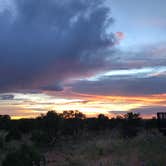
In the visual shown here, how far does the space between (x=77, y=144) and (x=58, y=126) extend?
30.5ft

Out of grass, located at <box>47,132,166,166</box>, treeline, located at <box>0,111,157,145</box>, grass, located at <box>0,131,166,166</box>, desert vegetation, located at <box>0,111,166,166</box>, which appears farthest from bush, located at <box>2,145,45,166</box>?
treeline, located at <box>0,111,157,145</box>

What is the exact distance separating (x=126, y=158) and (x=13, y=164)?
703 centimetres

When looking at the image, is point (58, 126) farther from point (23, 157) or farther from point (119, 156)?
point (23, 157)

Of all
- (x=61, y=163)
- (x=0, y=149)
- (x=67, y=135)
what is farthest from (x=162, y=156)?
(x=67, y=135)

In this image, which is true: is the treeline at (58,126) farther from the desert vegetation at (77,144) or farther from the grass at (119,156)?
the grass at (119,156)

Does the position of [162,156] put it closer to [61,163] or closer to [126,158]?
[126,158]

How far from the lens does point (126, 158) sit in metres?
22.2

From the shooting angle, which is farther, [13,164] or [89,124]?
[89,124]

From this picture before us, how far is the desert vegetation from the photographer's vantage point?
65.3ft

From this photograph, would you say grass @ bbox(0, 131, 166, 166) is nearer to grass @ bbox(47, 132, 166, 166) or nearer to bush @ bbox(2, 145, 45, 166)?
grass @ bbox(47, 132, 166, 166)

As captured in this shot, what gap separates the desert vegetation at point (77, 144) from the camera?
65.3ft

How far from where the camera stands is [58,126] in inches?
1834

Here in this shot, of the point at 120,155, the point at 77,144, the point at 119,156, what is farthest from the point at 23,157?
the point at 77,144

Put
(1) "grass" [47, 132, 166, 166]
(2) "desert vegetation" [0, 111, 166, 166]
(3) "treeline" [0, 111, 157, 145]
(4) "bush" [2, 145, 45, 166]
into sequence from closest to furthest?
(4) "bush" [2, 145, 45, 166], (2) "desert vegetation" [0, 111, 166, 166], (1) "grass" [47, 132, 166, 166], (3) "treeline" [0, 111, 157, 145]
